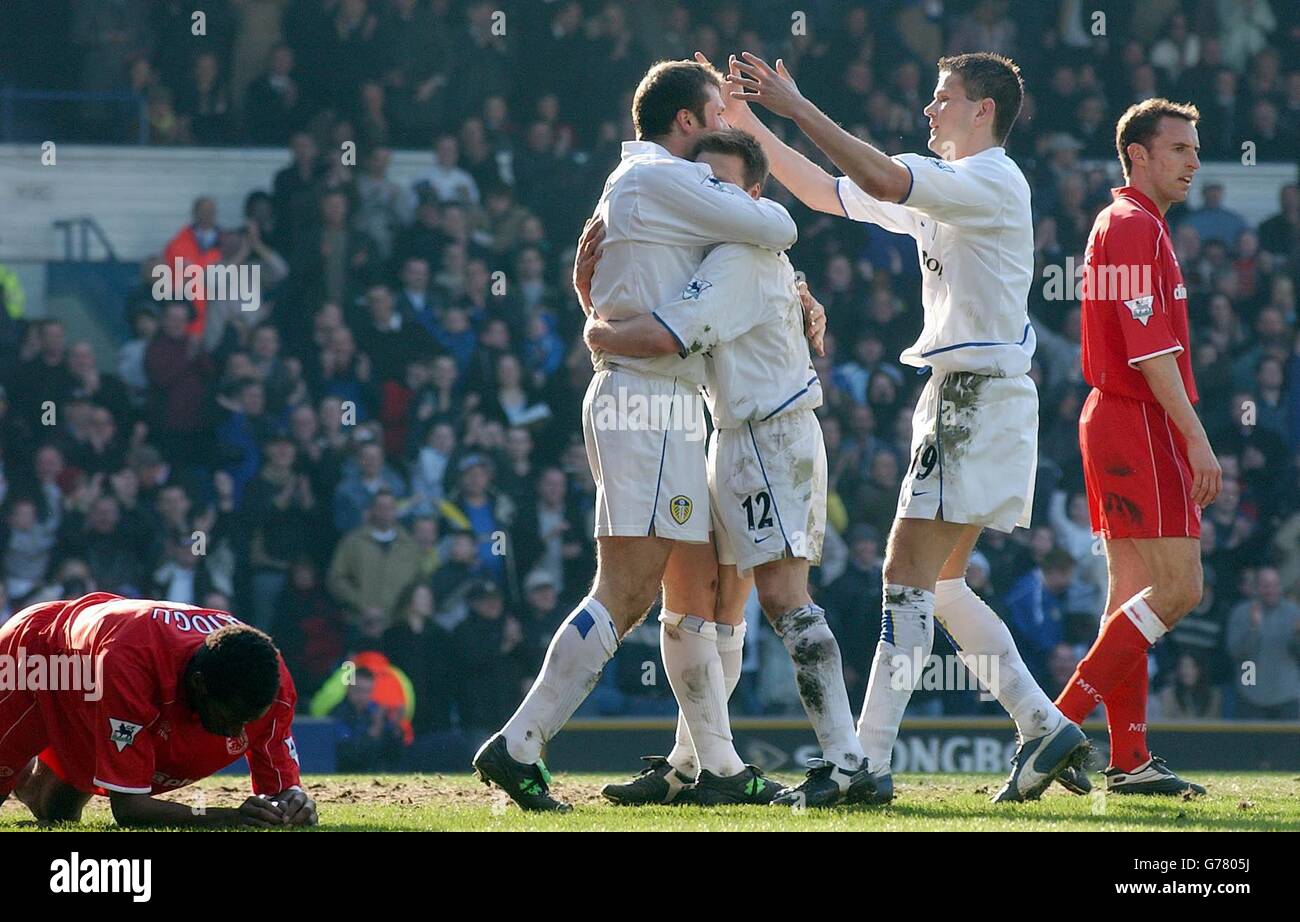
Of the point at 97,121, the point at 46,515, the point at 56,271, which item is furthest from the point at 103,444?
the point at 97,121

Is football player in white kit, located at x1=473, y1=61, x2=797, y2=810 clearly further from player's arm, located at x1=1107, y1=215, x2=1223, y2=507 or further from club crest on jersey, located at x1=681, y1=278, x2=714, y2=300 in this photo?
player's arm, located at x1=1107, y1=215, x2=1223, y2=507

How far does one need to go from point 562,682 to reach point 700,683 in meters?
0.65

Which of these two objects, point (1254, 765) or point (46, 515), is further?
point (46, 515)

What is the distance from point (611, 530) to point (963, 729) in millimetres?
6572

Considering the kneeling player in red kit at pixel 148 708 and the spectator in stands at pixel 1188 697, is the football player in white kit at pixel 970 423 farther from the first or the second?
the spectator in stands at pixel 1188 697

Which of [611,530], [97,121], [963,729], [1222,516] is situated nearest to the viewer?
[611,530]

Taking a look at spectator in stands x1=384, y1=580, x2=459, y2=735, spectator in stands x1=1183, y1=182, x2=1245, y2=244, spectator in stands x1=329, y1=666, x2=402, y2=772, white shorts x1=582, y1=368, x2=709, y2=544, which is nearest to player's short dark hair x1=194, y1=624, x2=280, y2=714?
white shorts x1=582, y1=368, x2=709, y2=544

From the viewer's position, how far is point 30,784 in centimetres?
639

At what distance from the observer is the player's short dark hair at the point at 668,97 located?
664 cm

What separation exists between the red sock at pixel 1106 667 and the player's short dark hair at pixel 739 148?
7.34 ft

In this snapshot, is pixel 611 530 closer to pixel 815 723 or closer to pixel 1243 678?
pixel 815 723

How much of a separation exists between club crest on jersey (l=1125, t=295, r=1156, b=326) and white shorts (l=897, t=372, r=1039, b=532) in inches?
23.9

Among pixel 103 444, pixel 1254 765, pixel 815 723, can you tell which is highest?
pixel 103 444

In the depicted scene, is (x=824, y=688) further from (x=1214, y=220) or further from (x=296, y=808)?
(x=1214, y=220)
